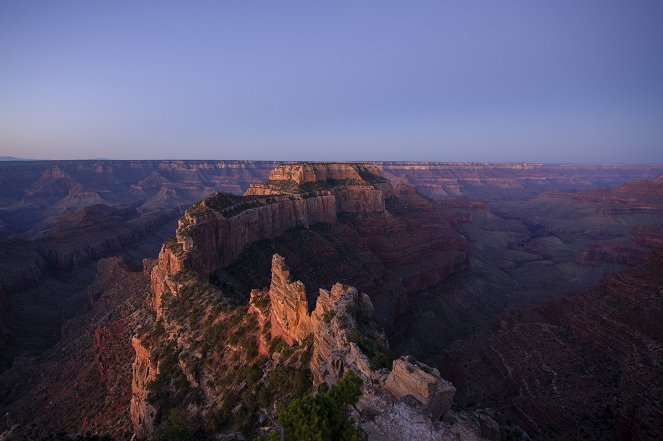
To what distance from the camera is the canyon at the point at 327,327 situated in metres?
23.3

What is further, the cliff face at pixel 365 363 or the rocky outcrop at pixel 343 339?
the rocky outcrop at pixel 343 339

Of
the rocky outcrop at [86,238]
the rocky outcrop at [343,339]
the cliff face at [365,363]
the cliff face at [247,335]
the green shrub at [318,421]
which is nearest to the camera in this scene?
the green shrub at [318,421]

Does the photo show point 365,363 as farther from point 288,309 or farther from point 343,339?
point 288,309

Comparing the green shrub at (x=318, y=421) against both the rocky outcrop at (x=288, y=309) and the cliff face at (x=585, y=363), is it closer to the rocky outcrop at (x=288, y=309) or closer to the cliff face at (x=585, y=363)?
the rocky outcrop at (x=288, y=309)

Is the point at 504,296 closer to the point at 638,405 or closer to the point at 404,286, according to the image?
the point at 404,286

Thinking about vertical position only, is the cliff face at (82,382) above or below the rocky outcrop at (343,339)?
below

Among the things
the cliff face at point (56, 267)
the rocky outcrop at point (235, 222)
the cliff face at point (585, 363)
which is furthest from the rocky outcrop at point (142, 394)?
the cliff face at point (56, 267)

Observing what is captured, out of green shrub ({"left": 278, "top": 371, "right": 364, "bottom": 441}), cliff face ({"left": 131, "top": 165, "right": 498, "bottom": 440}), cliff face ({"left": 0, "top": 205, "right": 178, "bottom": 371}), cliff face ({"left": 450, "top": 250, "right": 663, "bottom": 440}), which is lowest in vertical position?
cliff face ({"left": 0, "top": 205, "right": 178, "bottom": 371})

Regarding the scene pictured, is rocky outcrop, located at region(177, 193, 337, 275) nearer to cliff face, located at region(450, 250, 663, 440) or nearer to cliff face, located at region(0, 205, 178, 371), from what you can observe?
cliff face, located at region(450, 250, 663, 440)

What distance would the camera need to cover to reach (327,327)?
76.6 feet

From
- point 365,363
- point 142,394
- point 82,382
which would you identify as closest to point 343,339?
point 365,363

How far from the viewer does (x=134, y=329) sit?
42562 millimetres

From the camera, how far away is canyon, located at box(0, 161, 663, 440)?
23344 millimetres

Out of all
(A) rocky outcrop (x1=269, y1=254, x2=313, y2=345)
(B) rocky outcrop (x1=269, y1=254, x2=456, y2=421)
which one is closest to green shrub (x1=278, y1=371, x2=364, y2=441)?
(B) rocky outcrop (x1=269, y1=254, x2=456, y2=421)
